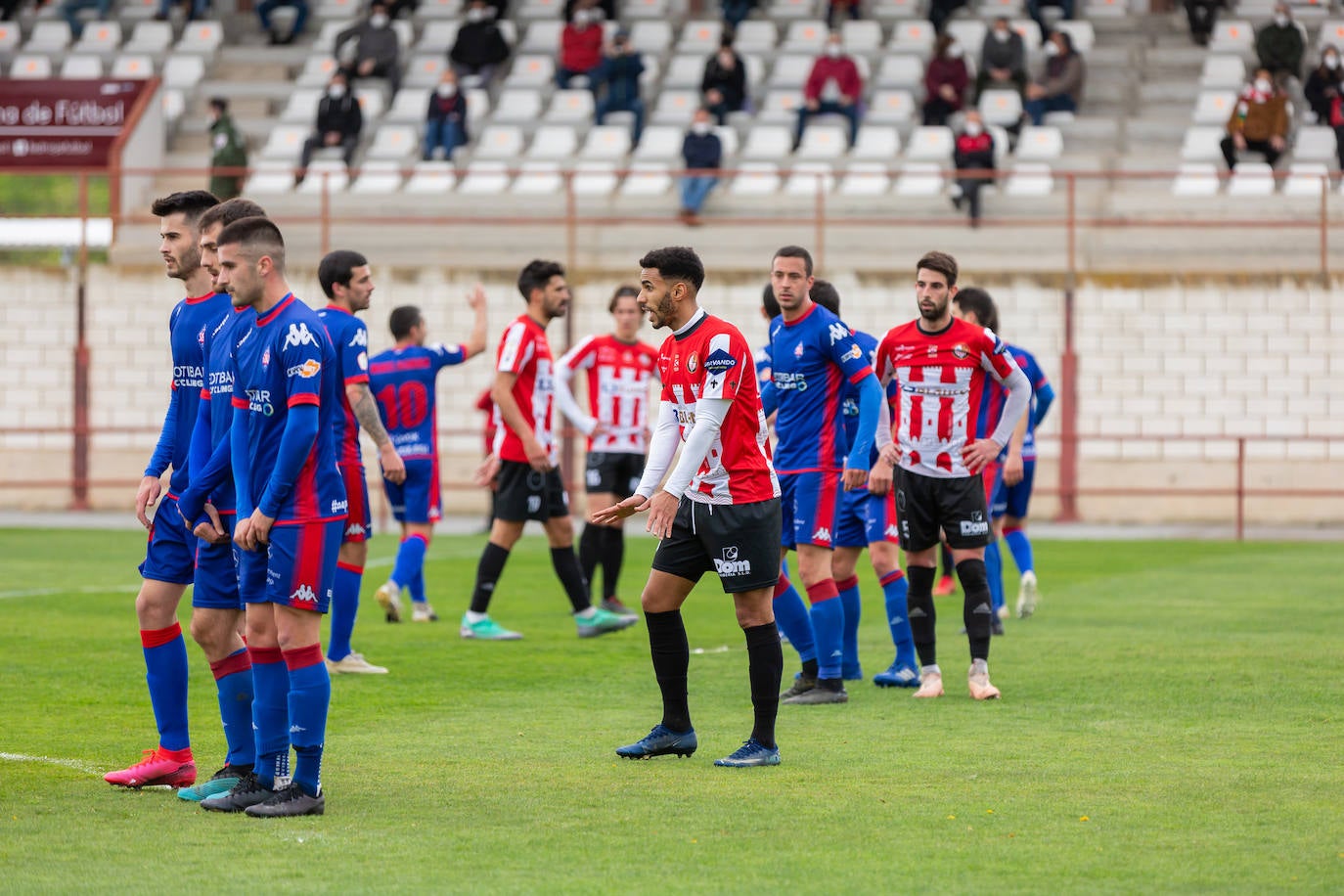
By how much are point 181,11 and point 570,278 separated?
37.8 ft

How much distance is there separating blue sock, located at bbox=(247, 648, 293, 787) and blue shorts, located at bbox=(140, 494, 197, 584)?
0.64 m

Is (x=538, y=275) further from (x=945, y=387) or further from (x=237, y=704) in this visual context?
(x=237, y=704)

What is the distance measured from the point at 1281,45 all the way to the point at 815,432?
18.7 m

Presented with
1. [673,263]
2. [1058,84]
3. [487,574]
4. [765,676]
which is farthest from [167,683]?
[1058,84]

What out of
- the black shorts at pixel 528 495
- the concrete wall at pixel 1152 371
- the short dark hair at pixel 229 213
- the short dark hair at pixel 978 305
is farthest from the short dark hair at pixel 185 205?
the concrete wall at pixel 1152 371

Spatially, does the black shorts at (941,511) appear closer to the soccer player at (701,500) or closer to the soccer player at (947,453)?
the soccer player at (947,453)

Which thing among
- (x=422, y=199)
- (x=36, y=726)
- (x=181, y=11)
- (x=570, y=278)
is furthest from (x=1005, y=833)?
(x=181, y=11)

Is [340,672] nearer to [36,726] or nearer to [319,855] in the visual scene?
[36,726]

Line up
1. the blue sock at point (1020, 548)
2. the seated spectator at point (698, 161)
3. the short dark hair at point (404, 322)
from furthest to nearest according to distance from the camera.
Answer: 1. the seated spectator at point (698, 161)
2. the blue sock at point (1020, 548)
3. the short dark hair at point (404, 322)

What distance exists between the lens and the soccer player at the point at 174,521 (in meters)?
6.64

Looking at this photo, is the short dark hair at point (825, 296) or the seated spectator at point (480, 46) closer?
the short dark hair at point (825, 296)

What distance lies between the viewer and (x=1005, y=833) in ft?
18.9

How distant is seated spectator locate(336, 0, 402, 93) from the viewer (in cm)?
2806

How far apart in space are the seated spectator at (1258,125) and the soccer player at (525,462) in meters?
15.3
